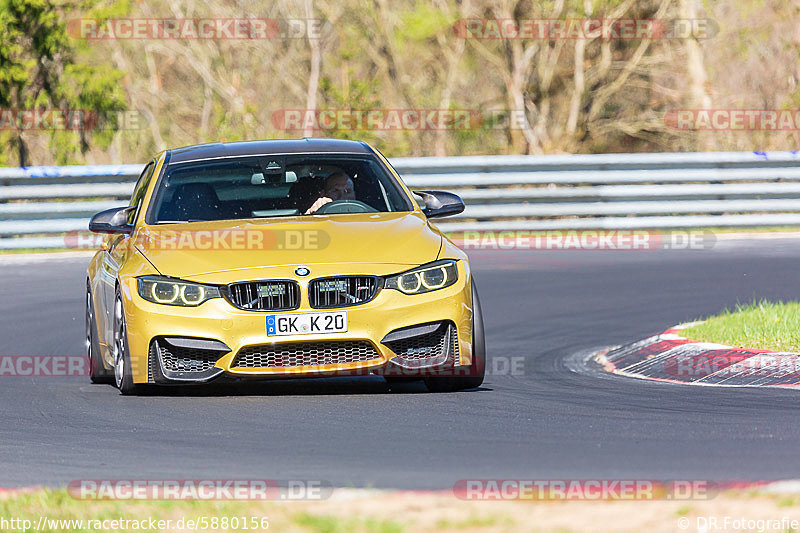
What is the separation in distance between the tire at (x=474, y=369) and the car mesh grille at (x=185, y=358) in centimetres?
133

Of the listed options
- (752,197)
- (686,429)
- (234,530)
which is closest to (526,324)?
(686,429)

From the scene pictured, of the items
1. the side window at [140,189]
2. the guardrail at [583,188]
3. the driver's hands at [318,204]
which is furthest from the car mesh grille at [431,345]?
the guardrail at [583,188]

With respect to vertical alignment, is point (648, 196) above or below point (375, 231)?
below

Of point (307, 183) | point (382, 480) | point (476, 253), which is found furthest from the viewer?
point (476, 253)

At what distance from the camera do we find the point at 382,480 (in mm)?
6062

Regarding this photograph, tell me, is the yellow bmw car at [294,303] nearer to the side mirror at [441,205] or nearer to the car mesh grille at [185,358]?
the car mesh grille at [185,358]

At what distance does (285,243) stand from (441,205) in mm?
1394

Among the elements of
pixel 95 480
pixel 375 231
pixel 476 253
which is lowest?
pixel 476 253

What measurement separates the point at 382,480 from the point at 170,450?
137 centimetres

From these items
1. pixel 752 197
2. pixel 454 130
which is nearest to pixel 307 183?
pixel 752 197

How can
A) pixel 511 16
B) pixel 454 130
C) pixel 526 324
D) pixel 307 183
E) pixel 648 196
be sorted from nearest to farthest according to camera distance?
pixel 307 183, pixel 526 324, pixel 648 196, pixel 511 16, pixel 454 130

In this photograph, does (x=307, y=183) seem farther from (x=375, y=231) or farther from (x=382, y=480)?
(x=382, y=480)

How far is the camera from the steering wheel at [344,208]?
962cm

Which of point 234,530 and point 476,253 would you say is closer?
point 234,530
